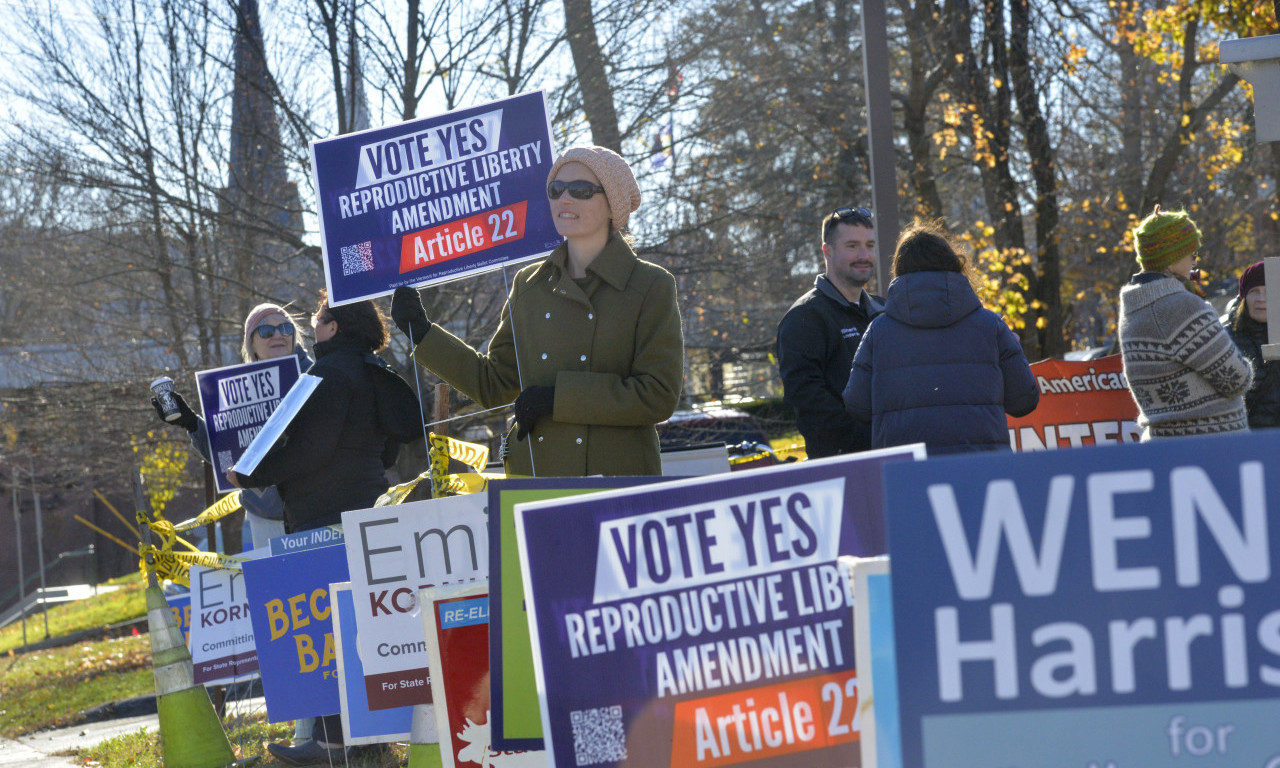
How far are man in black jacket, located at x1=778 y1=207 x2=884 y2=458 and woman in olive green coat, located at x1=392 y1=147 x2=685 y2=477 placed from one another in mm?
1048

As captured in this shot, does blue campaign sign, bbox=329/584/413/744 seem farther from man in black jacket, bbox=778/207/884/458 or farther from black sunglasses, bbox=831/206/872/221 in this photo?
black sunglasses, bbox=831/206/872/221

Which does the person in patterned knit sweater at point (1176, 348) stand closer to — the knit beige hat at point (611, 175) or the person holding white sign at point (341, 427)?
the knit beige hat at point (611, 175)

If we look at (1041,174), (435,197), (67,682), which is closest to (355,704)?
(435,197)

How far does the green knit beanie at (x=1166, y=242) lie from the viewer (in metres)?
5.03

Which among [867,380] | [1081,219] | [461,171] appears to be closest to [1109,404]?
[867,380]

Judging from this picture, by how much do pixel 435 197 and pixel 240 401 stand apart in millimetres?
2460

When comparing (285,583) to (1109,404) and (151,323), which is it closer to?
(1109,404)

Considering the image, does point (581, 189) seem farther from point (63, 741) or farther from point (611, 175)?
point (63, 741)

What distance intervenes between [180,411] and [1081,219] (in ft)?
46.7

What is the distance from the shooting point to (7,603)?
28828mm

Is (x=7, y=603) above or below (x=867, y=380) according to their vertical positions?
below

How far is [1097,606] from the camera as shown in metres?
1.97

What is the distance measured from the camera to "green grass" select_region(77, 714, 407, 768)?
6.43 m

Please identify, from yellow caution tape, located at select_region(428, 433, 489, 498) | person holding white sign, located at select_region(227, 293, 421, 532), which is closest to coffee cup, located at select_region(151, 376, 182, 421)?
person holding white sign, located at select_region(227, 293, 421, 532)
